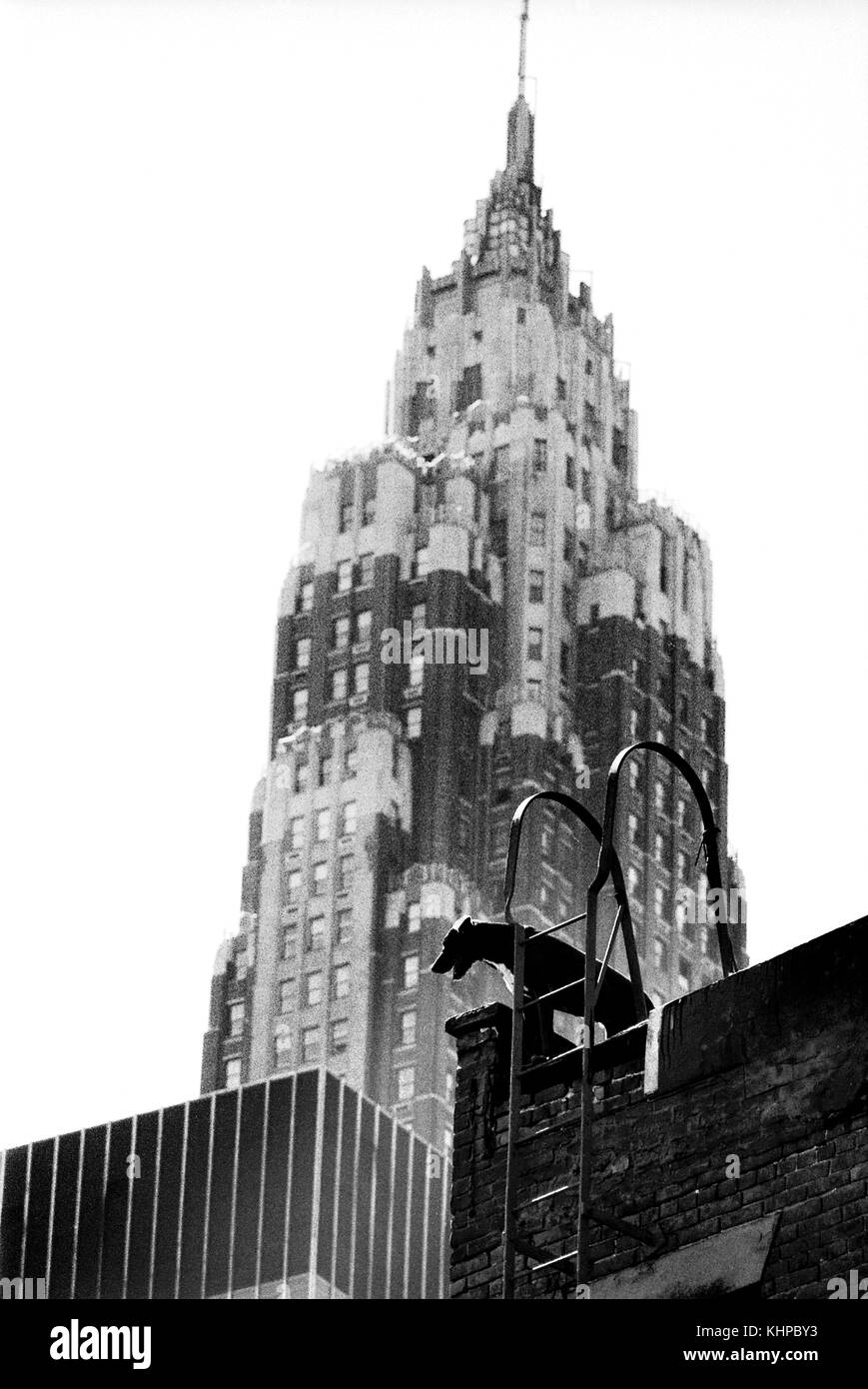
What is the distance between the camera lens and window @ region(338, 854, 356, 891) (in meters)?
135

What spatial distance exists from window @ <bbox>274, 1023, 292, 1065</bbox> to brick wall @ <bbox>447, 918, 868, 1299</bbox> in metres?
118

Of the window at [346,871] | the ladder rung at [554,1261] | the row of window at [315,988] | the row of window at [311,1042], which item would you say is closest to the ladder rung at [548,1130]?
the ladder rung at [554,1261]

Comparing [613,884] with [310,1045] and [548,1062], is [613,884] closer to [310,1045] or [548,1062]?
[548,1062]

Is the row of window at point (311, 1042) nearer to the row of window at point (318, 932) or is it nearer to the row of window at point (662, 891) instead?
the row of window at point (318, 932)

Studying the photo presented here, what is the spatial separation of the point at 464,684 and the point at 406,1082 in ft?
90.5

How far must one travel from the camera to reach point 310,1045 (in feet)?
422

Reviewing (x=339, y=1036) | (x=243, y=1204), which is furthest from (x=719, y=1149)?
(x=339, y=1036)

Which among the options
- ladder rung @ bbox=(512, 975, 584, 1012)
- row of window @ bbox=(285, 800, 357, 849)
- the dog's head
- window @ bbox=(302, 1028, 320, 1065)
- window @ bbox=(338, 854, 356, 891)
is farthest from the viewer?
row of window @ bbox=(285, 800, 357, 849)

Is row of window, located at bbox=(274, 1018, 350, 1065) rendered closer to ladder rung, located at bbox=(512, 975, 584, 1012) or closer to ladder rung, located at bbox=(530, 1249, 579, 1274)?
ladder rung, located at bbox=(512, 975, 584, 1012)

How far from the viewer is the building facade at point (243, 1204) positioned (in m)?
114

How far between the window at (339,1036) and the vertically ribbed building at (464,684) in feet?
0.48

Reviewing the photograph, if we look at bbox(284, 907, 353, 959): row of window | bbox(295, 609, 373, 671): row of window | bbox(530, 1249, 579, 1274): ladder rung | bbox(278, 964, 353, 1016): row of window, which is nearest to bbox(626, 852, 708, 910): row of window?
bbox(284, 907, 353, 959): row of window

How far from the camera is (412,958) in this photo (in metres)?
132
